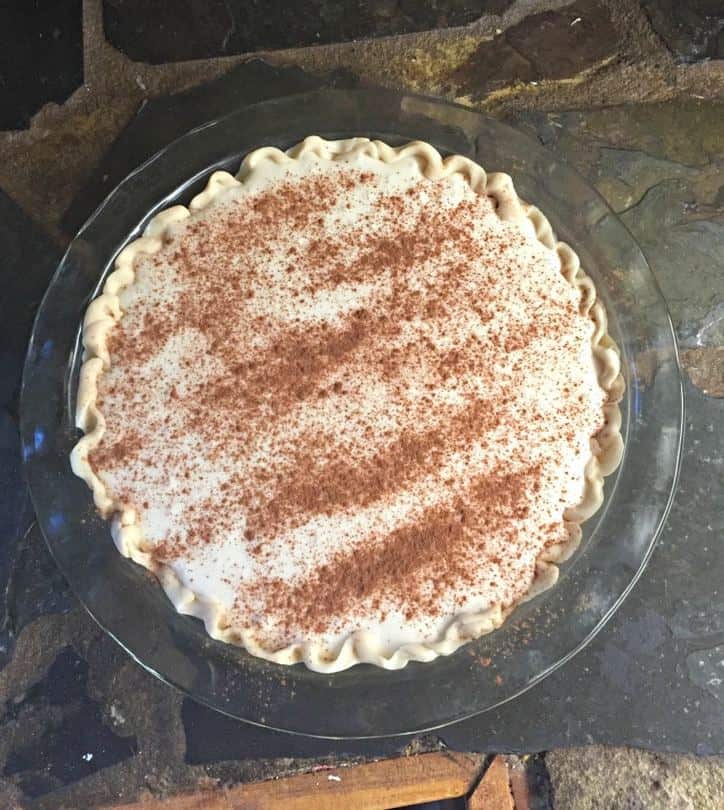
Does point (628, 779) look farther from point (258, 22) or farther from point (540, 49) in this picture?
point (258, 22)

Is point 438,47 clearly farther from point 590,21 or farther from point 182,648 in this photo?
point 182,648

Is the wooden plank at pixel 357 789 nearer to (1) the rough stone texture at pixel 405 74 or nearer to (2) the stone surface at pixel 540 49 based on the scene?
(1) the rough stone texture at pixel 405 74

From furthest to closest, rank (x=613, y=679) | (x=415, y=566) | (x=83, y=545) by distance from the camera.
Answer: (x=613, y=679) < (x=83, y=545) < (x=415, y=566)

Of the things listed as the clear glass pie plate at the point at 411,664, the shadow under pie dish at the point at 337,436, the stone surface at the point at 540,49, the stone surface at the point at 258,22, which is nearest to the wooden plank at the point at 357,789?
the clear glass pie plate at the point at 411,664

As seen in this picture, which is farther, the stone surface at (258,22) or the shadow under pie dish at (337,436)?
the stone surface at (258,22)

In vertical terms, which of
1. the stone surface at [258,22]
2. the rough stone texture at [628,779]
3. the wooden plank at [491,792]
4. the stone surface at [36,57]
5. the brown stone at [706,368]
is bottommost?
the rough stone texture at [628,779]

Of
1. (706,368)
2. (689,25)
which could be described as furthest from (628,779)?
(689,25)

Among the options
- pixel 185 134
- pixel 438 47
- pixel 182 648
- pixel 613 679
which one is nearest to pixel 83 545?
pixel 182 648
